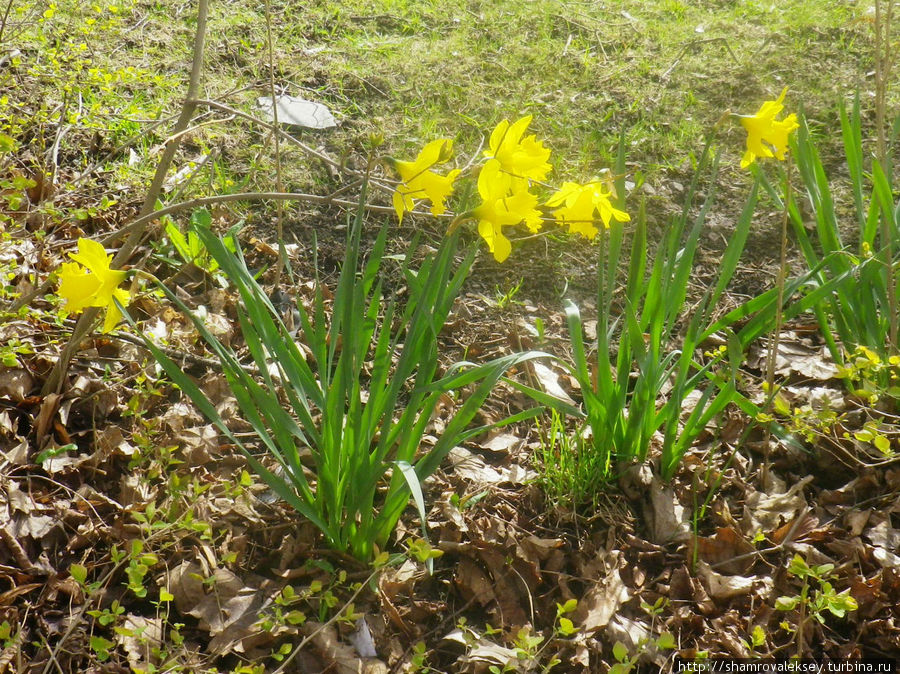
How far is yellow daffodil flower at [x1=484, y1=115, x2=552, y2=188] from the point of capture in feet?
4.71

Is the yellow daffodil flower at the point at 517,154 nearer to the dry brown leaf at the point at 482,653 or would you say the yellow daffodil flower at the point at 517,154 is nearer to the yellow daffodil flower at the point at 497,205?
the yellow daffodil flower at the point at 497,205

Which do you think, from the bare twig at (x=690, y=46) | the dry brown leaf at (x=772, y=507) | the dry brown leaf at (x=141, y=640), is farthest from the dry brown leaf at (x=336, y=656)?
the bare twig at (x=690, y=46)

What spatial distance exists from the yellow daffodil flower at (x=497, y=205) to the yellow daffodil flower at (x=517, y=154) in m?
0.02

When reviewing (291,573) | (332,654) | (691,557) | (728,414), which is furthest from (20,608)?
(728,414)

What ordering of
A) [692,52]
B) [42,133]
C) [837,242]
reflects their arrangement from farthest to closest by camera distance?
[692,52]
[42,133]
[837,242]

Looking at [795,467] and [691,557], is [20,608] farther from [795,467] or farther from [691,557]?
[795,467]

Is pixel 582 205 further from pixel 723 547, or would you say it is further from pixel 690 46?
pixel 690 46

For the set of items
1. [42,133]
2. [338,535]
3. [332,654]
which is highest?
[42,133]

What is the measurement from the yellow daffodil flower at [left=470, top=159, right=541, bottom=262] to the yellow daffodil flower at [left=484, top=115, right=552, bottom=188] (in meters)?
0.02

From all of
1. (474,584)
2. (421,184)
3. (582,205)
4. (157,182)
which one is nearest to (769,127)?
(582,205)

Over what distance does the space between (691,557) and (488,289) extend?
49.0 inches

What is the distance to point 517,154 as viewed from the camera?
1.45 m

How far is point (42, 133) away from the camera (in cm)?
296

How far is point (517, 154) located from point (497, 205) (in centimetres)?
12
